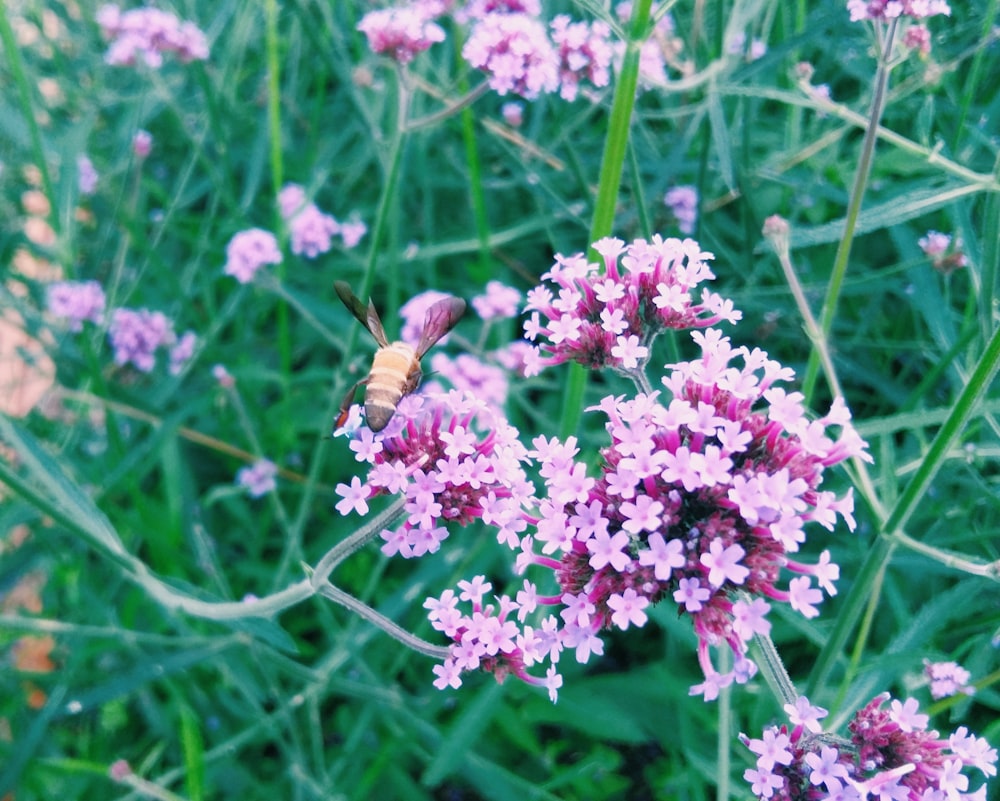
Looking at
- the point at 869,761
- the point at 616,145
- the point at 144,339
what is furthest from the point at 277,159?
the point at 869,761

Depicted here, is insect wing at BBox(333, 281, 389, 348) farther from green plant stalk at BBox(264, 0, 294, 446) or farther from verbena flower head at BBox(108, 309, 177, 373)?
verbena flower head at BBox(108, 309, 177, 373)

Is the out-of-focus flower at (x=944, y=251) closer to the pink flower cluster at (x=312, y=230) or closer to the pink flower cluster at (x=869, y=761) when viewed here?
the pink flower cluster at (x=869, y=761)

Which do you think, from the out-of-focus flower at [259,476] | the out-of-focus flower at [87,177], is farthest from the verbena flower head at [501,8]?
the out-of-focus flower at [87,177]

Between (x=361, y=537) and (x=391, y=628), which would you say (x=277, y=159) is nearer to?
(x=361, y=537)

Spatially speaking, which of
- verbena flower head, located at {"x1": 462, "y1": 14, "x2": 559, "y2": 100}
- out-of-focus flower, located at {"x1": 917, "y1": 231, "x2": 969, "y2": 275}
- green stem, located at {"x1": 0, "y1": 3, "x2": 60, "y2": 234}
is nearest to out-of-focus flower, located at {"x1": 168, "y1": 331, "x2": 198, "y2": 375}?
green stem, located at {"x1": 0, "y1": 3, "x2": 60, "y2": 234}

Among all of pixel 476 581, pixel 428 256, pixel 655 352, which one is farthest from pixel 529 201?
pixel 476 581
